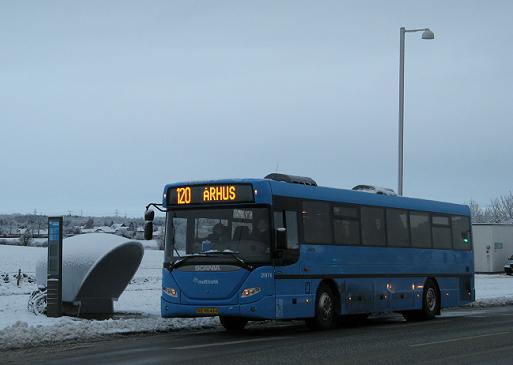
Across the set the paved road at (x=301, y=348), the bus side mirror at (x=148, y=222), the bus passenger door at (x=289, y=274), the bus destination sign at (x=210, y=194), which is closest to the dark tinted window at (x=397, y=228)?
the paved road at (x=301, y=348)

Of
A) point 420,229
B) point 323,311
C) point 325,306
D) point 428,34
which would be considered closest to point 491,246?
point 428,34

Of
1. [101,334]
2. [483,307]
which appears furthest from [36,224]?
[101,334]

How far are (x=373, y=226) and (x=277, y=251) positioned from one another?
4.35m

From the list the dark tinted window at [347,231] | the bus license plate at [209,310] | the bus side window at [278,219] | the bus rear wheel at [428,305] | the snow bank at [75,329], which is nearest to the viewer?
the snow bank at [75,329]

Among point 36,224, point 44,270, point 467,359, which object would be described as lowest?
point 467,359

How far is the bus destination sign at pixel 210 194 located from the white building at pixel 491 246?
41847 mm

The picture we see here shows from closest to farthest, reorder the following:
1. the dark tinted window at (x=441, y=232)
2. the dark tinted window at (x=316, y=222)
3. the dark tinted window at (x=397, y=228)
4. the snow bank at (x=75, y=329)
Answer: the snow bank at (x=75, y=329), the dark tinted window at (x=316, y=222), the dark tinted window at (x=397, y=228), the dark tinted window at (x=441, y=232)

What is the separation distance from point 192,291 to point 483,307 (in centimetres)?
1479

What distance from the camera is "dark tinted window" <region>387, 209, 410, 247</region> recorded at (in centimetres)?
2103

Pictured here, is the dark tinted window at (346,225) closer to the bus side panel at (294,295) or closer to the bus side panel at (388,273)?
the bus side panel at (388,273)

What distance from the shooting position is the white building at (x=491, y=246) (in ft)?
186

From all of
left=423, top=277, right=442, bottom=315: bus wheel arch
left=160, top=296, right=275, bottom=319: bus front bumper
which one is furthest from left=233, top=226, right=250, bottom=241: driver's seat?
left=423, top=277, right=442, bottom=315: bus wheel arch

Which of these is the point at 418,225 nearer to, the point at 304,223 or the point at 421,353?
the point at 304,223

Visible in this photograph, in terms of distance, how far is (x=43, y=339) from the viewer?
607 inches
